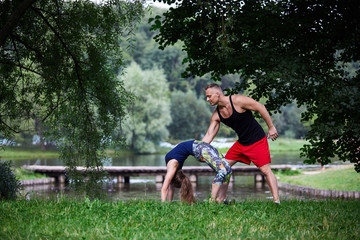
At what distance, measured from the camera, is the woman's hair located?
6784 mm

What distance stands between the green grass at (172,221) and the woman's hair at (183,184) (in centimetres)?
42

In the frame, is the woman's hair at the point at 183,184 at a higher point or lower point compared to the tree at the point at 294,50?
lower

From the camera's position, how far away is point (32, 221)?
18.0ft

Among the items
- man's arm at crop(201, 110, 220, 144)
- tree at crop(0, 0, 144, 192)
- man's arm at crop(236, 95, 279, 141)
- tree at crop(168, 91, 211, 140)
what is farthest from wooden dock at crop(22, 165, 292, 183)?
tree at crop(168, 91, 211, 140)

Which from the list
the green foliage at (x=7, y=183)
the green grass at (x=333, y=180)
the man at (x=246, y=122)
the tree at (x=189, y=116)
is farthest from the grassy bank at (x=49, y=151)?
the man at (x=246, y=122)

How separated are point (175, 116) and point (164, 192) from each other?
60.8m

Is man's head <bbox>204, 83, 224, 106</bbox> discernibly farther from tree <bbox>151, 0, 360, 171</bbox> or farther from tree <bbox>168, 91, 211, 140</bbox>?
tree <bbox>168, 91, 211, 140</bbox>

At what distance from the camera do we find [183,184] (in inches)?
271

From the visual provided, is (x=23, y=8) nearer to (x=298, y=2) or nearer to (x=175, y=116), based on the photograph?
(x=298, y=2)

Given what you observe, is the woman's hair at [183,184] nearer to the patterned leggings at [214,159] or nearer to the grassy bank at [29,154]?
the patterned leggings at [214,159]

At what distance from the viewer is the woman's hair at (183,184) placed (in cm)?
678

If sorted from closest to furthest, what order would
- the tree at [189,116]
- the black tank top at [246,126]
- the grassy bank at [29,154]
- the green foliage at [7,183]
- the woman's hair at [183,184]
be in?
the black tank top at [246,126], the woman's hair at [183,184], the green foliage at [7,183], the grassy bank at [29,154], the tree at [189,116]

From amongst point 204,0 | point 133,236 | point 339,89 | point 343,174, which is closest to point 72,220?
point 133,236

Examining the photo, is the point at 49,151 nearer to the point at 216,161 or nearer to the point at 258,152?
the point at 216,161
